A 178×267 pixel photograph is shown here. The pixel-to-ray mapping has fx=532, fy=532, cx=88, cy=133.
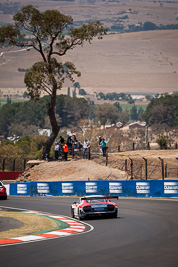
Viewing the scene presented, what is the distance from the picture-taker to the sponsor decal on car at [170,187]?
105 feet

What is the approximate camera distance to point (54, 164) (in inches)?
1857

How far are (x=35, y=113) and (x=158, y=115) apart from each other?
1859 inches

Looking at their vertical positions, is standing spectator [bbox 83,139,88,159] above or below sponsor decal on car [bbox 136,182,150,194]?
above

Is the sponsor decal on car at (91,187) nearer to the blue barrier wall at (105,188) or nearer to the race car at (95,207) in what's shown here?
the blue barrier wall at (105,188)

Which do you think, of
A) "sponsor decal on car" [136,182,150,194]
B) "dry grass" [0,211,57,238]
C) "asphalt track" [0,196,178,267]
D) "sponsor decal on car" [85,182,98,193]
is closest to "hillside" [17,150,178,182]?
"sponsor decal on car" [85,182,98,193]

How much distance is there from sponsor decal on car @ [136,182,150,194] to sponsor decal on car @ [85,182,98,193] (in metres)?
2.98

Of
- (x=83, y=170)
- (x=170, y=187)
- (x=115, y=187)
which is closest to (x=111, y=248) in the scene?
(x=170, y=187)

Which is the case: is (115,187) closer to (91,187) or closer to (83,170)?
(91,187)

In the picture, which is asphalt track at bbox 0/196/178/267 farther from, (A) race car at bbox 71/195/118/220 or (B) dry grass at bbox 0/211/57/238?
(B) dry grass at bbox 0/211/57/238

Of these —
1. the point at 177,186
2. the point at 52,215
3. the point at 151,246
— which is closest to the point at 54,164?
the point at 177,186

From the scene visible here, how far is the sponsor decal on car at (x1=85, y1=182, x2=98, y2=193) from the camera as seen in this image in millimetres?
35406

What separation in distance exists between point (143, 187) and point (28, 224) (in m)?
14.5

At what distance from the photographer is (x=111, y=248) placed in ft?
43.7

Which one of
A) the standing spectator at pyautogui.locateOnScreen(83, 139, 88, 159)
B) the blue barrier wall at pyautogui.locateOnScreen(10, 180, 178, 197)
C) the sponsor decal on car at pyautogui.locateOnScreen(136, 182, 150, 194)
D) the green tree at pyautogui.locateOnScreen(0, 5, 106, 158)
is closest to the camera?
the blue barrier wall at pyautogui.locateOnScreen(10, 180, 178, 197)
